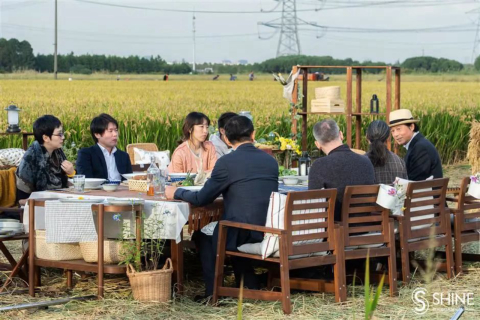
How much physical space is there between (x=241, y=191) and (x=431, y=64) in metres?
62.5

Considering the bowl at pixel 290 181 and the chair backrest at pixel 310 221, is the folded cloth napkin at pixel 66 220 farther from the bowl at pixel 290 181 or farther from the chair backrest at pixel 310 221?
the bowl at pixel 290 181

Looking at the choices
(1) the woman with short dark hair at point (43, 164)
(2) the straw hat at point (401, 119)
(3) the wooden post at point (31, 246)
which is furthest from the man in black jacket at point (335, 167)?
(1) the woman with short dark hair at point (43, 164)

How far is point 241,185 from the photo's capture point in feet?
17.7

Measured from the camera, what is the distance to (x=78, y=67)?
249 ft

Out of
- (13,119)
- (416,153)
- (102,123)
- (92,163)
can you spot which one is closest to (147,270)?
(92,163)

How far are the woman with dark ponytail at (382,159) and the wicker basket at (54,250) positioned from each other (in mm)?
2251

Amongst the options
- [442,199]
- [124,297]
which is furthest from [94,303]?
[442,199]

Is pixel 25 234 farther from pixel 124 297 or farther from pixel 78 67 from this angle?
pixel 78 67

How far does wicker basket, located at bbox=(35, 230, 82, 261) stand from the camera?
564cm

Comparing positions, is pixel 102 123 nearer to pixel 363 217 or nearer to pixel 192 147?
pixel 192 147

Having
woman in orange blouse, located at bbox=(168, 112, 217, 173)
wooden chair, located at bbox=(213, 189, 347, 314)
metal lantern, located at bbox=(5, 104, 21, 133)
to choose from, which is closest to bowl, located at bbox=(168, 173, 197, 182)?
woman in orange blouse, located at bbox=(168, 112, 217, 173)

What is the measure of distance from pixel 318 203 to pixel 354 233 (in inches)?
21.3

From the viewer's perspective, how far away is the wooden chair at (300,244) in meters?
5.10

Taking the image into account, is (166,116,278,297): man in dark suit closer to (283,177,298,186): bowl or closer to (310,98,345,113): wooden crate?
(283,177,298,186): bowl
